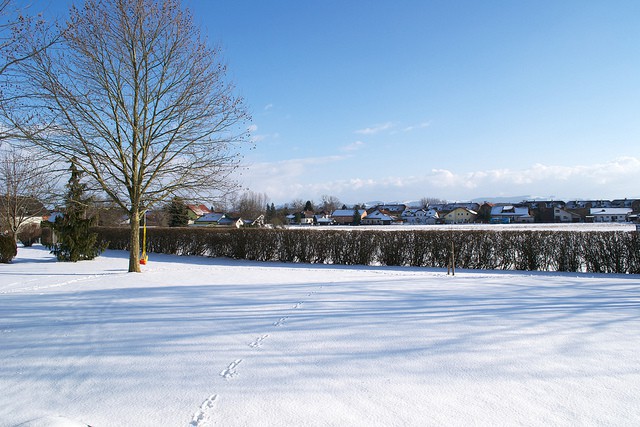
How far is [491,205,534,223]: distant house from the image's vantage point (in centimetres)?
8562

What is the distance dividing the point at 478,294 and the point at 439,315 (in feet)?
6.82

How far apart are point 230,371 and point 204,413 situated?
0.74 meters

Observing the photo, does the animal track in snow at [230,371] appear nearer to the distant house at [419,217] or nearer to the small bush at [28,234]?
the small bush at [28,234]

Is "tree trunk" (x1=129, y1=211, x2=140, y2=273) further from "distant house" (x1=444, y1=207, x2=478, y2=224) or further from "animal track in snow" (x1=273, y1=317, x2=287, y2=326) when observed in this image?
"distant house" (x1=444, y1=207, x2=478, y2=224)

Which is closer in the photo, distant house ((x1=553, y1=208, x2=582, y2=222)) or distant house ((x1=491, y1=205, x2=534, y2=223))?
distant house ((x1=553, y1=208, x2=582, y2=222))

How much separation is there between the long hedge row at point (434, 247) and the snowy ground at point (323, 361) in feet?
25.9

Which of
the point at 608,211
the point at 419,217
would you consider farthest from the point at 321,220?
the point at 608,211

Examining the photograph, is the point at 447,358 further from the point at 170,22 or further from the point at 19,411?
the point at 170,22

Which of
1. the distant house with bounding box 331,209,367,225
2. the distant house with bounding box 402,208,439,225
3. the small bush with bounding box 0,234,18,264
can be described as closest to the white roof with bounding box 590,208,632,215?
the distant house with bounding box 402,208,439,225

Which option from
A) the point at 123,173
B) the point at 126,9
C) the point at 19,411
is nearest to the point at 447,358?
the point at 19,411

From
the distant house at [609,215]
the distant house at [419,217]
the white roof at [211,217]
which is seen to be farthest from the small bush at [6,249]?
the distant house at [609,215]

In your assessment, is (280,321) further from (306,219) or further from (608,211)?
(608,211)

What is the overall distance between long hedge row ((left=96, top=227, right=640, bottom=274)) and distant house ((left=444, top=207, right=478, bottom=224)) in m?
82.3

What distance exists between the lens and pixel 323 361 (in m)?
3.78
